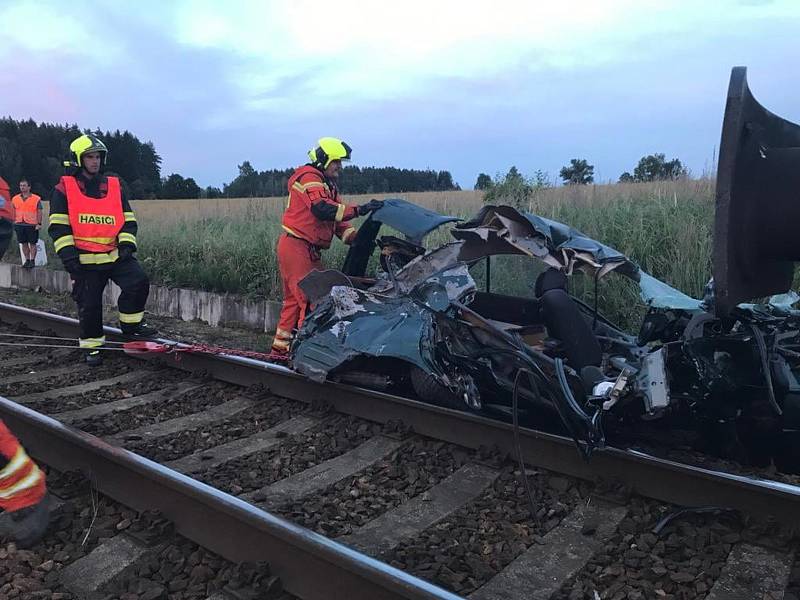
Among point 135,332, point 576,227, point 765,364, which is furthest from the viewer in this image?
point 576,227

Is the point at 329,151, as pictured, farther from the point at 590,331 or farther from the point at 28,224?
the point at 28,224

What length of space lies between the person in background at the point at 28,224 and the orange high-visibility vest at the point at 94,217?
27.5 feet

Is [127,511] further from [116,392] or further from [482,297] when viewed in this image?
[482,297]

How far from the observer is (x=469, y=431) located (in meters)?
4.06

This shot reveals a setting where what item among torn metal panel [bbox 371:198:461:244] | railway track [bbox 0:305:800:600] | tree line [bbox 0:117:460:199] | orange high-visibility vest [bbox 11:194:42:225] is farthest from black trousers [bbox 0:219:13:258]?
tree line [bbox 0:117:460:199]

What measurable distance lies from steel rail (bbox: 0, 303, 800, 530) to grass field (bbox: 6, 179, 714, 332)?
1.65 meters

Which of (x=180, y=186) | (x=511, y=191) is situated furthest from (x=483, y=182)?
(x=180, y=186)

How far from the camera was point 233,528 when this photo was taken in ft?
9.50

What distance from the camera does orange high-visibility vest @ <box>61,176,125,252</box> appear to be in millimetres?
6367

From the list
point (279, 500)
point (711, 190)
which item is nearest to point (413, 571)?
point (279, 500)

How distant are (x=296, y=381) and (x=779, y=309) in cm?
340

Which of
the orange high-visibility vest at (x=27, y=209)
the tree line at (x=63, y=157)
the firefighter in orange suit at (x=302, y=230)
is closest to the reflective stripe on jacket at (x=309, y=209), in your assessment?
the firefighter in orange suit at (x=302, y=230)

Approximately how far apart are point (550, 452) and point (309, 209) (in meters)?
3.85

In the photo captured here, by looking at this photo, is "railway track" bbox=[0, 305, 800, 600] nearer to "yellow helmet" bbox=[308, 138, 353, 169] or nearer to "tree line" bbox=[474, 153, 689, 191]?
"yellow helmet" bbox=[308, 138, 353, 169]
